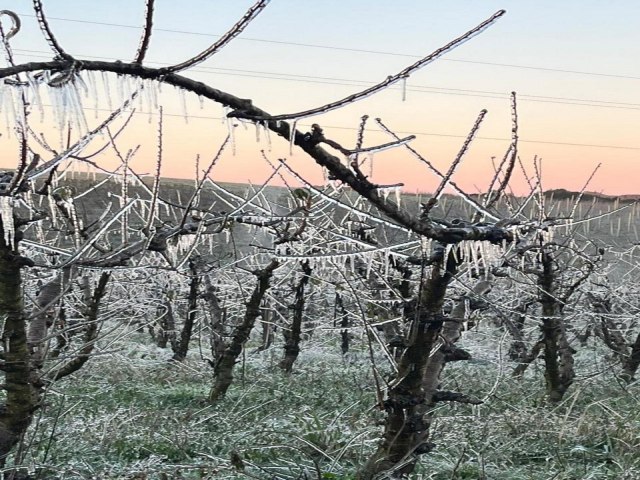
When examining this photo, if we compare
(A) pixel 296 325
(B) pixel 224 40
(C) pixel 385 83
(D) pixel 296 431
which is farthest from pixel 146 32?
(A) pixel 296 325

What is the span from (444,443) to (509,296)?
24.8 feet

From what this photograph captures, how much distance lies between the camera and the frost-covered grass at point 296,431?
4355mm

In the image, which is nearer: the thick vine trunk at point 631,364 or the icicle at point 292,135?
the icicle at point 292,135

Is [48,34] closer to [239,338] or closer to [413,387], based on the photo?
[413,387]

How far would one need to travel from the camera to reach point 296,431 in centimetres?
563

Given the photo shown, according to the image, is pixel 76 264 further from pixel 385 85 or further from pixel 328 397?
pixel 328 397

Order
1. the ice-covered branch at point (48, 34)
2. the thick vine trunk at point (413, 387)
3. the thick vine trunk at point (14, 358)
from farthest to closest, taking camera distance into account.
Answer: the thick vine trunk at point (413, 387) → the thick vine trunk at point (14, 358) → the ice-covered branch at point (48, 34)

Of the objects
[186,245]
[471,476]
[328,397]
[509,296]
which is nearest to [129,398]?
[328,397]

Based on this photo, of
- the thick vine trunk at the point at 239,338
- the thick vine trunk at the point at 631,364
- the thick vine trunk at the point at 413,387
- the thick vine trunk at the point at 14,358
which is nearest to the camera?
the thick vine trunk at the point at 14,358

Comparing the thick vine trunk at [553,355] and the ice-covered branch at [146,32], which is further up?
the ice-covered branch at [146,32]

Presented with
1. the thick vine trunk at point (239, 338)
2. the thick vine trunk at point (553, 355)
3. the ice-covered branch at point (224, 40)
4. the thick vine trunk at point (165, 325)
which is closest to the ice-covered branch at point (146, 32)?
the ice-covered branch at point (224, 40)

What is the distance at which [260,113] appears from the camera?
1.80 metres

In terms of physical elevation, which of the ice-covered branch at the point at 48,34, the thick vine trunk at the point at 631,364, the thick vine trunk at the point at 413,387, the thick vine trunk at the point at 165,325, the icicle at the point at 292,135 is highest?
the ice-covered branch at the point at 48,34

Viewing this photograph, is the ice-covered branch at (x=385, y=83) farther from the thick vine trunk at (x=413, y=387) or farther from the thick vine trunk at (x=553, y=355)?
the thick vine trunk at (x=553, y=355)
